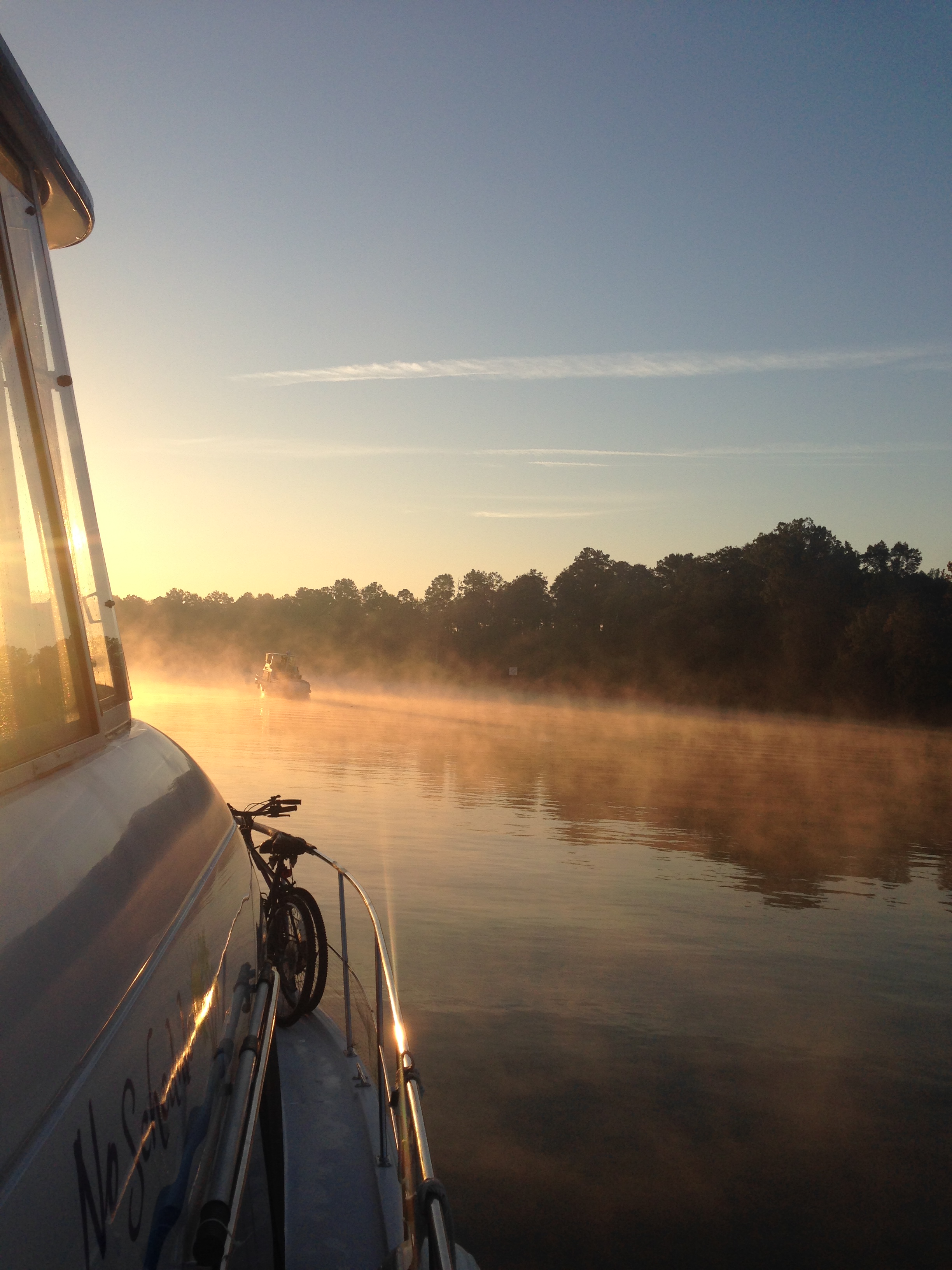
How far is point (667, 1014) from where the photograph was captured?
7.48 meters

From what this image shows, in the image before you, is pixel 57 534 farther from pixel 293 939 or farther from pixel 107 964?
pixel 293 939

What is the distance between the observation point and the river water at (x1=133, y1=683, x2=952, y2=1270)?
15.9 ft

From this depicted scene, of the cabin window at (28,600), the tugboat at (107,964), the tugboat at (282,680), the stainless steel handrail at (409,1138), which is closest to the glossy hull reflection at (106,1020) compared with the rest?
the tugboat at (107,964)

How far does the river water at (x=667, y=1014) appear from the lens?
191 inches

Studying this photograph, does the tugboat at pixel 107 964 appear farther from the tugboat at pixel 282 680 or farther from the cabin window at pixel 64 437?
the tugboat at pixel 282 680

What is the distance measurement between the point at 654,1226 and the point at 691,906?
6.56m

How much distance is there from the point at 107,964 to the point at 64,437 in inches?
63.9

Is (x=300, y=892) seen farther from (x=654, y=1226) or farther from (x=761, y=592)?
(x=761, y=592)

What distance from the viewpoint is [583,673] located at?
88.9 metres

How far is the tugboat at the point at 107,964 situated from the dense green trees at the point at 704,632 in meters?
62.1

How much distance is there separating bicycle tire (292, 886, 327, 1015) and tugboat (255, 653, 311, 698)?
5050 cm

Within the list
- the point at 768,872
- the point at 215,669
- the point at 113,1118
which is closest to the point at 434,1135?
the point at 113,1118

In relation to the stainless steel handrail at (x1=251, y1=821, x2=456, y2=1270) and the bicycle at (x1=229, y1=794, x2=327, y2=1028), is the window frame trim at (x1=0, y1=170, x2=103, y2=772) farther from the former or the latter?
the bicycle at (x1=229, y1=794, x2=327, y2=1028)

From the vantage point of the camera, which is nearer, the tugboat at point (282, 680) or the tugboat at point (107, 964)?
the tugboat at point (107, 964)
